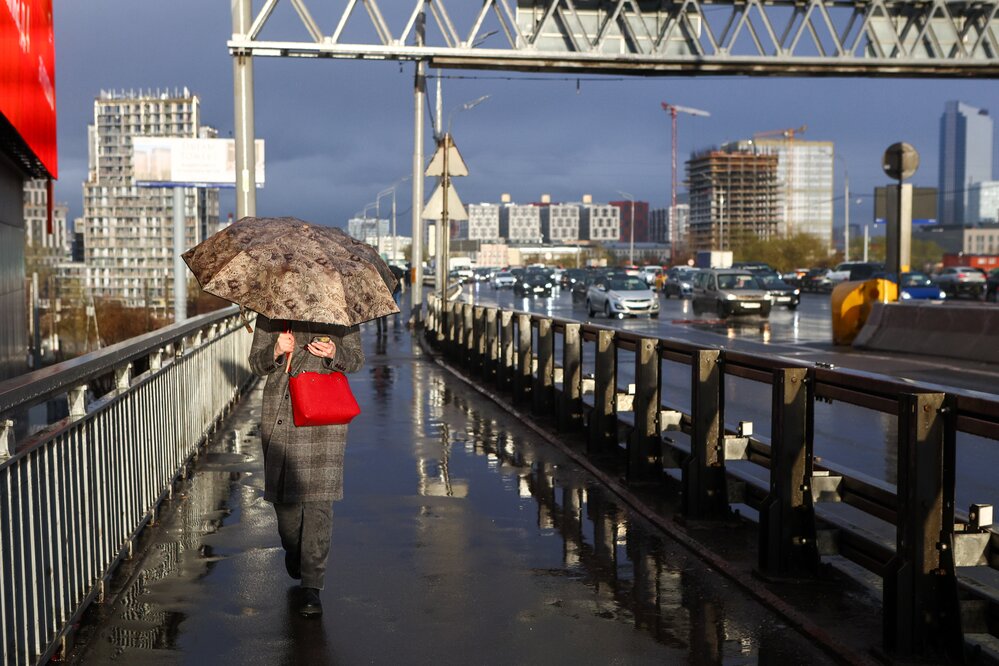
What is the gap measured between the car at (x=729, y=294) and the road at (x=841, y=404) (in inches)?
107

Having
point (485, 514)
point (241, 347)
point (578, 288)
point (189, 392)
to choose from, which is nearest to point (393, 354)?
point (241, 347)

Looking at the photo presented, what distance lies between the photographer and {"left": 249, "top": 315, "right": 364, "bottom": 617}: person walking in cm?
602

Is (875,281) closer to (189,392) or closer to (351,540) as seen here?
(189,392)

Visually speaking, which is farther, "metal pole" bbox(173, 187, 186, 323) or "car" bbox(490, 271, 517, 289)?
"car" bbox(490, 271, 517, 289)

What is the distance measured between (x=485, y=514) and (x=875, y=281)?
21.4m

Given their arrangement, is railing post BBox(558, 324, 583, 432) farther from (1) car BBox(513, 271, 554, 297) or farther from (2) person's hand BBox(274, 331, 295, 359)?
(1) car BBox(513, 271, 554, 297)

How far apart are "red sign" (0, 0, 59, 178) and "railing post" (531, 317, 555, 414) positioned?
834 cm

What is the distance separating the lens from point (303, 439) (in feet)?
19.9

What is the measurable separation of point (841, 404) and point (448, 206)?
442 inches

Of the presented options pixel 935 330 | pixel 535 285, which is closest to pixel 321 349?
pixel 935 330

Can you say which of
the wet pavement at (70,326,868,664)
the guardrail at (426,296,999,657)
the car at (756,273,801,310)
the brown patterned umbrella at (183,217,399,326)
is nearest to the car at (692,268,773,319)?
the car at (756,273,801,310)

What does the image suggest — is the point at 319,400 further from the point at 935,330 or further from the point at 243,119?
the point at 935,330

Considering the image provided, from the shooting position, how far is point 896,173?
25203 millimetres

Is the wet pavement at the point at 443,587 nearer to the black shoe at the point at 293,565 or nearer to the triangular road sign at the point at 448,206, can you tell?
the black shoe at the point at 293,565
